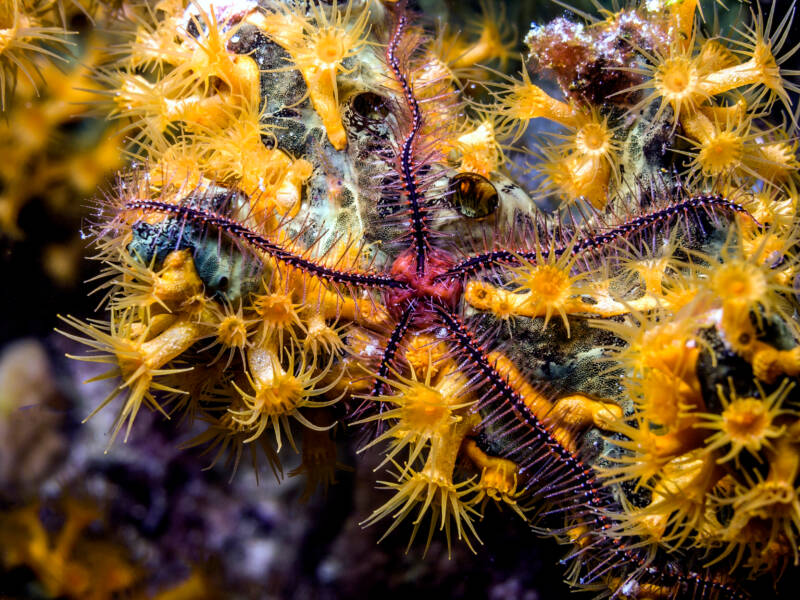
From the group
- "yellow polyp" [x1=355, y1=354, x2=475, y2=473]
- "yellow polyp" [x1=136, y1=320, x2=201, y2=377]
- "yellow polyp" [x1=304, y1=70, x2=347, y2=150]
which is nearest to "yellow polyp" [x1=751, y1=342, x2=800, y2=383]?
"yellow polyp" [x1=355, y1=354, x2=475, y2=473]

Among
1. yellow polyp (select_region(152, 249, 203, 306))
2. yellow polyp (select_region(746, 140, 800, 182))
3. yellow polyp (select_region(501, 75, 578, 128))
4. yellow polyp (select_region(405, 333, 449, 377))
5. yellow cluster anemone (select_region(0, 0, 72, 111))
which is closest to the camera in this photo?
yellow polyp (select_region(152, 249, 203, 306))

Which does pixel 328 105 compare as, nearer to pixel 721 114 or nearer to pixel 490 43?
pixel 490 43

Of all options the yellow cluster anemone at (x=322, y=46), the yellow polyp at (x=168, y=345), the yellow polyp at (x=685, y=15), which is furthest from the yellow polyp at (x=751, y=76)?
the yellow polyp at (x=168, y=345)

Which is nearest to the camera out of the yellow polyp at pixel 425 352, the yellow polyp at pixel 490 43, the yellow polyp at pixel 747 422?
the yellow polyp at pixel 747 422

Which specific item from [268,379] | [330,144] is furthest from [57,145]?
[268,379]

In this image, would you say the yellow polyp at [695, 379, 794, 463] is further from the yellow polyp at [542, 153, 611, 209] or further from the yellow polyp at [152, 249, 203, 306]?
the yellow polyp at [152, 249, 203, 306]

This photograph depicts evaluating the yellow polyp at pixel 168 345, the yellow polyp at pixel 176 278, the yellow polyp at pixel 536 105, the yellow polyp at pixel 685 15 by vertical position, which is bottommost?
the yellow polyp at pixel 168 345

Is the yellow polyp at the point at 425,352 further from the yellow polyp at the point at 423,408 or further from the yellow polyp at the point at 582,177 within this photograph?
the yellow polyp at the point at 582,177

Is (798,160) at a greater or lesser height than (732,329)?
greater

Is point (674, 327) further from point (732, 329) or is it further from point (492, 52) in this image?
point (492, 52)
